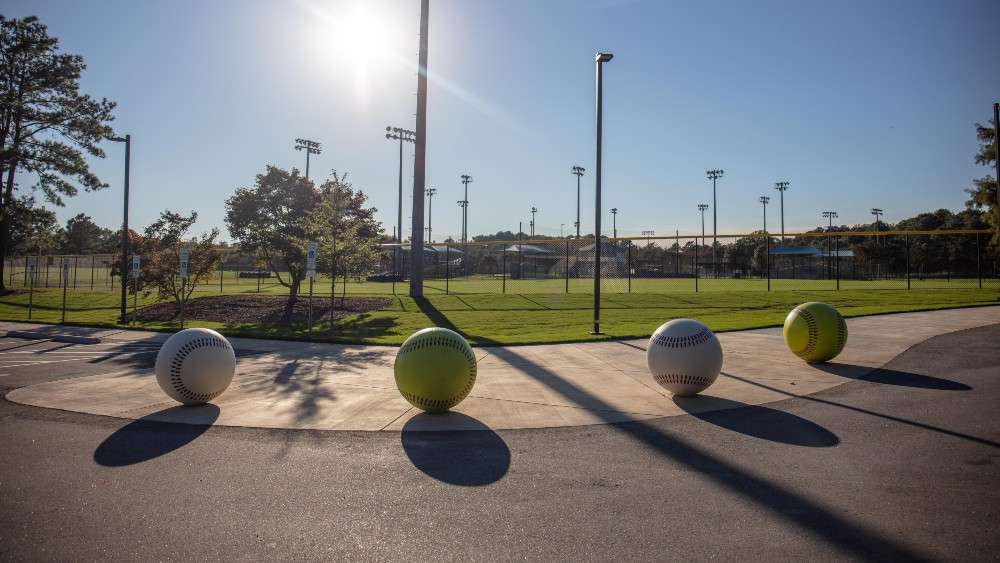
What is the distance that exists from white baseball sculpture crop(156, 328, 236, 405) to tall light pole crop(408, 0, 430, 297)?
59.2 ft

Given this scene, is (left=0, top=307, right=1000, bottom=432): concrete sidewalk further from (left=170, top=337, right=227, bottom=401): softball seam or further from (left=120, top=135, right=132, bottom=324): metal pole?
(left=120, top=135, right=132, bottom=324): metal pole

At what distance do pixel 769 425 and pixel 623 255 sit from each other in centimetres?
2836

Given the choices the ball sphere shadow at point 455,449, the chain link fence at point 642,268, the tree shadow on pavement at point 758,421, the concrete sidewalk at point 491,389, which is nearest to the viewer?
the ball sphere shadow at point 455,449

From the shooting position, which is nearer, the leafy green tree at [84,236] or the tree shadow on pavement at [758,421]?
the tree shadow on pavement at [758,421]

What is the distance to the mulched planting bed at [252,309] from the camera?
21.3 metres

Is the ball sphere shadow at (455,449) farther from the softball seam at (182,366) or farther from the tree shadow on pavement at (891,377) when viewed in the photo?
the tree shadow on pavement at (891,377)

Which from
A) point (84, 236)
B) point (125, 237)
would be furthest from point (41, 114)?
point (84, 236)

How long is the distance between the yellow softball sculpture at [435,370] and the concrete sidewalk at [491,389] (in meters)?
0.27

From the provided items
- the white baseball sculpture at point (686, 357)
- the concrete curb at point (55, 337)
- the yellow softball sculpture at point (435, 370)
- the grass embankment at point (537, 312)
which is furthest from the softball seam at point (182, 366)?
the concrete curb at point (55, 337)

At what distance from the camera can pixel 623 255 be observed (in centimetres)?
3434

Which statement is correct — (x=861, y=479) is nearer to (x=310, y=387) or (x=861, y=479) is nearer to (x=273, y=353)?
(x=310, y=387)

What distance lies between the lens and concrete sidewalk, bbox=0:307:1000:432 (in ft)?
23.0

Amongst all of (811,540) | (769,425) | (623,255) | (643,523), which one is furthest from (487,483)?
(623,255)

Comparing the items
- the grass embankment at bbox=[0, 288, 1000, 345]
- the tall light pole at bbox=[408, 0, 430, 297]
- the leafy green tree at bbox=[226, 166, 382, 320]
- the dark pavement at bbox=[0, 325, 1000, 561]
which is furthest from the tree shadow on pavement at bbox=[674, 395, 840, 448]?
the tall light pole at bbox=[408, 0, 430, 297]
